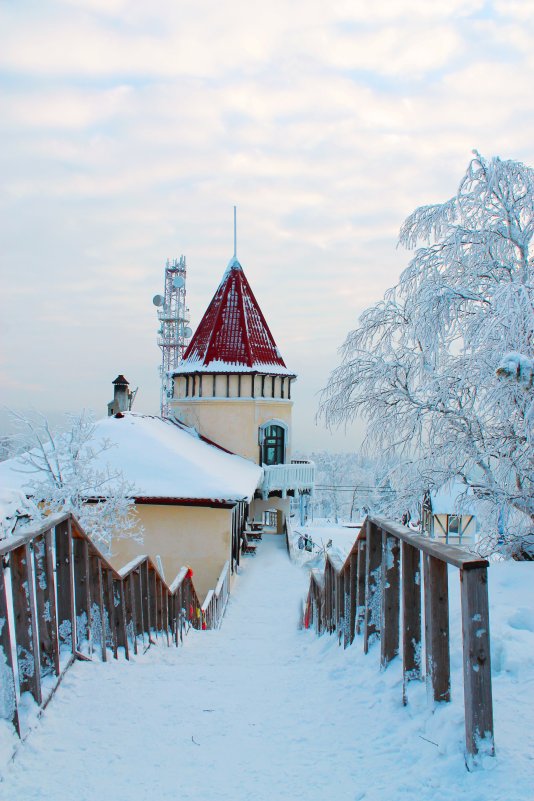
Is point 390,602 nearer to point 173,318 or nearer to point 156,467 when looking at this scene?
point 156,467

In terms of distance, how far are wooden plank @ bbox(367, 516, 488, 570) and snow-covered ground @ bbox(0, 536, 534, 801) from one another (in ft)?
2.41

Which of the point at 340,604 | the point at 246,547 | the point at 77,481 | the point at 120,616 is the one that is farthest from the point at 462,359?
the point at 246,547

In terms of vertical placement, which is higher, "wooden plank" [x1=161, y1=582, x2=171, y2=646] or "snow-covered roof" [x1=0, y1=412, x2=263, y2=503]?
"snow-covered roof" [x1=0, y1=412, x2=263, y2=503]

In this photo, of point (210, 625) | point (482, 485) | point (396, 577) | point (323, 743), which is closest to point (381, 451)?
point (482, 485)

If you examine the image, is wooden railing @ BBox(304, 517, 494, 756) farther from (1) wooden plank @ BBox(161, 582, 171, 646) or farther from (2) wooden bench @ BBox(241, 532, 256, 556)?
(2) wooden bench @ BBox(241, 532, 256, 556)

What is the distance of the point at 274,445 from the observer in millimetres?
27453

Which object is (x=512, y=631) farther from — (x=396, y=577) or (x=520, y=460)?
(x=520, y=460)

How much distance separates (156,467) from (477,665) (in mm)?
16325

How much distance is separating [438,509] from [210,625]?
25520 millimetres

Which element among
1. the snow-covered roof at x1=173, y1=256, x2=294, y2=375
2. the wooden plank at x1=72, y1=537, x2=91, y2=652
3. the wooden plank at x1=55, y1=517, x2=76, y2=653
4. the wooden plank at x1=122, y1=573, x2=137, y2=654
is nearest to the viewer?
the wooden plank at x1=55, y1=517, x2=76, y2=653

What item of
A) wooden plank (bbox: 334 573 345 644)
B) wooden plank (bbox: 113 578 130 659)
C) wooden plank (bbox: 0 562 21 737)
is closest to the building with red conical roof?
wooden plank (bbox: 334 573 345 644)

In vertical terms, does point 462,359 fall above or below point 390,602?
above

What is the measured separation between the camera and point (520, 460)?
9.11 metres

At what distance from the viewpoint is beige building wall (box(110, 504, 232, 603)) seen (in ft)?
58.5
